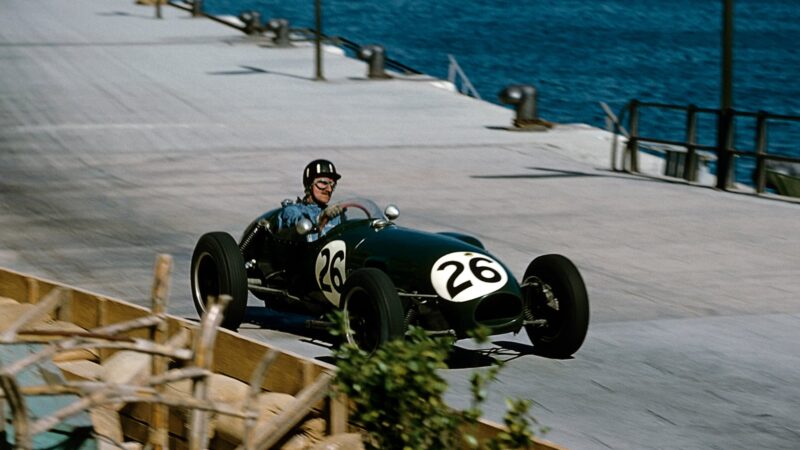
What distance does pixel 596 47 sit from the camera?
386 feet

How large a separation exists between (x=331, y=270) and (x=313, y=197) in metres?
1.23

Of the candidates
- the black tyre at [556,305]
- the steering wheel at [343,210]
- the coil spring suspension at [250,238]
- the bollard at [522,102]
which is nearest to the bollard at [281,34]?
the bollard at [522,102]

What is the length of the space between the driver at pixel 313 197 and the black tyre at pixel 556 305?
6.55 feet

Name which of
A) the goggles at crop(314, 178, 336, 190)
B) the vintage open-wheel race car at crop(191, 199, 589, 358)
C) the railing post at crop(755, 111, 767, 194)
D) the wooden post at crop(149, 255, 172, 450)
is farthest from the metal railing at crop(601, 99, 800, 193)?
the wooden post at crop(149, 255, 172, 450)

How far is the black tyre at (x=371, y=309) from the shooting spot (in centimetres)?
1184

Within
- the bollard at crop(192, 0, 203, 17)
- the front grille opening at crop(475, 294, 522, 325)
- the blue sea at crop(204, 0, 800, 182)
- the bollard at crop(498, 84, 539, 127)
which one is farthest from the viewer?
the blue sea at crop(204, 0, 800, 182)

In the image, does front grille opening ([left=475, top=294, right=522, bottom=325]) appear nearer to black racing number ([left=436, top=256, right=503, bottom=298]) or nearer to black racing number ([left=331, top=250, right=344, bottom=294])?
black racing number ([left=436, top=256, right=503, bottom=298])

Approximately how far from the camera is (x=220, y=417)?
34.3 feet

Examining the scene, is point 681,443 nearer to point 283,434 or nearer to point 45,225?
point 283,434

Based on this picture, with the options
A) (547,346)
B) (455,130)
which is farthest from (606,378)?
(455,130)

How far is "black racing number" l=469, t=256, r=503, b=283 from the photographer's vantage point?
12.3m

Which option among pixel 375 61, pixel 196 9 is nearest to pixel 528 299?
pixel 375 61

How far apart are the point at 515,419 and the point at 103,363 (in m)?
4.69

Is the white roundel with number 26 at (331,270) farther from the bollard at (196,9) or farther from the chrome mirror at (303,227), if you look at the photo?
the bollard at (196,9)
